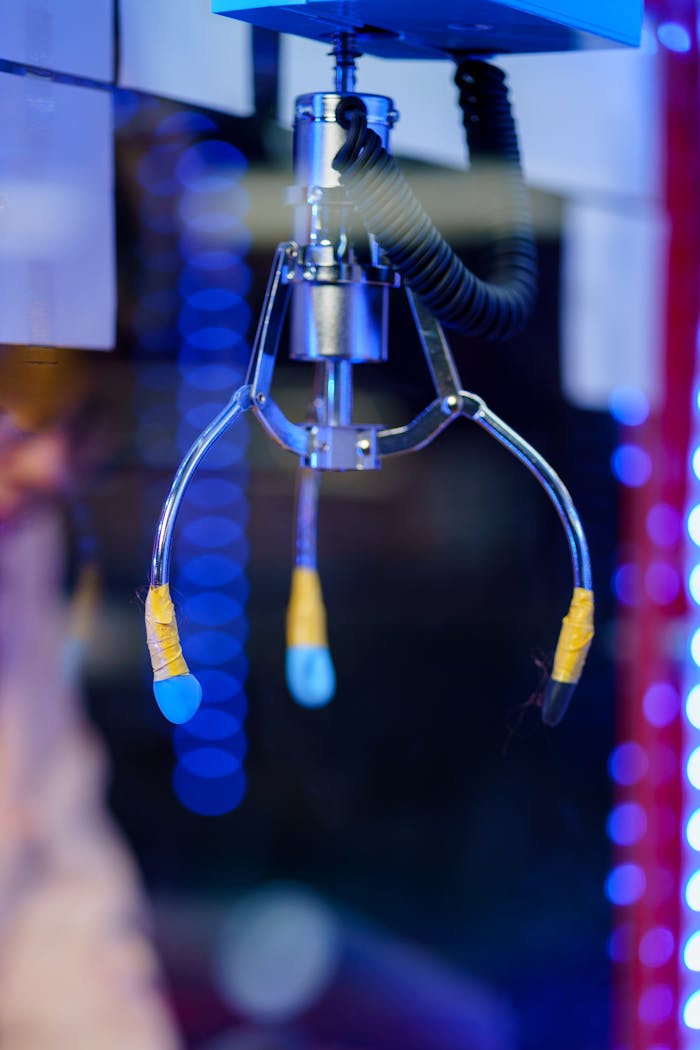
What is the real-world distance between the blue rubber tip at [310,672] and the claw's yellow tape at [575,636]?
175mm

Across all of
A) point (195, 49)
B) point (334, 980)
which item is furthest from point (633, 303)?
point (334, 980)

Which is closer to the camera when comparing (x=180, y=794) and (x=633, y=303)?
(x=180, y=794)

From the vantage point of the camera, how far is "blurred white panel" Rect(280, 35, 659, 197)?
787mm

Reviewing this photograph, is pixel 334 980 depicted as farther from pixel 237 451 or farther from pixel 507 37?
pixel 507 37

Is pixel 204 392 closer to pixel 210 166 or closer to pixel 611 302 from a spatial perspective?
pixel 210 166

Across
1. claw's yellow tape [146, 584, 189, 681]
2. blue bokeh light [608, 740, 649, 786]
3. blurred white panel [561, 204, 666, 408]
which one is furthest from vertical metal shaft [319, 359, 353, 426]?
blue bokeh light [608, 740, 649, 786]

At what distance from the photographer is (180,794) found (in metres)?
0.88

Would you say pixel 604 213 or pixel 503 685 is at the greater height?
pixel 604 213

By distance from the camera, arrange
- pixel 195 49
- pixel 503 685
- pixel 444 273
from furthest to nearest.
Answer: pixel 503 685 → pixel 195 49 → pixel 444 273

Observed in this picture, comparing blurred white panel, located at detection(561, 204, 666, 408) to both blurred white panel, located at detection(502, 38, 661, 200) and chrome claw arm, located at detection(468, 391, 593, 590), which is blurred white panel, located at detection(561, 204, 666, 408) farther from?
chrome claw arm, located at detection(468, 391, 593, 590)

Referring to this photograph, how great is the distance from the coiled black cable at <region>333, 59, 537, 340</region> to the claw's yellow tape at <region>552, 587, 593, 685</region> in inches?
5.9

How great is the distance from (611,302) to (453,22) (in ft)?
1.42

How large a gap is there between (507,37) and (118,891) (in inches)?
23.4

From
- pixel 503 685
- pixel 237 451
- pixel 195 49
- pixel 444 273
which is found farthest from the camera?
pixel 503 685
